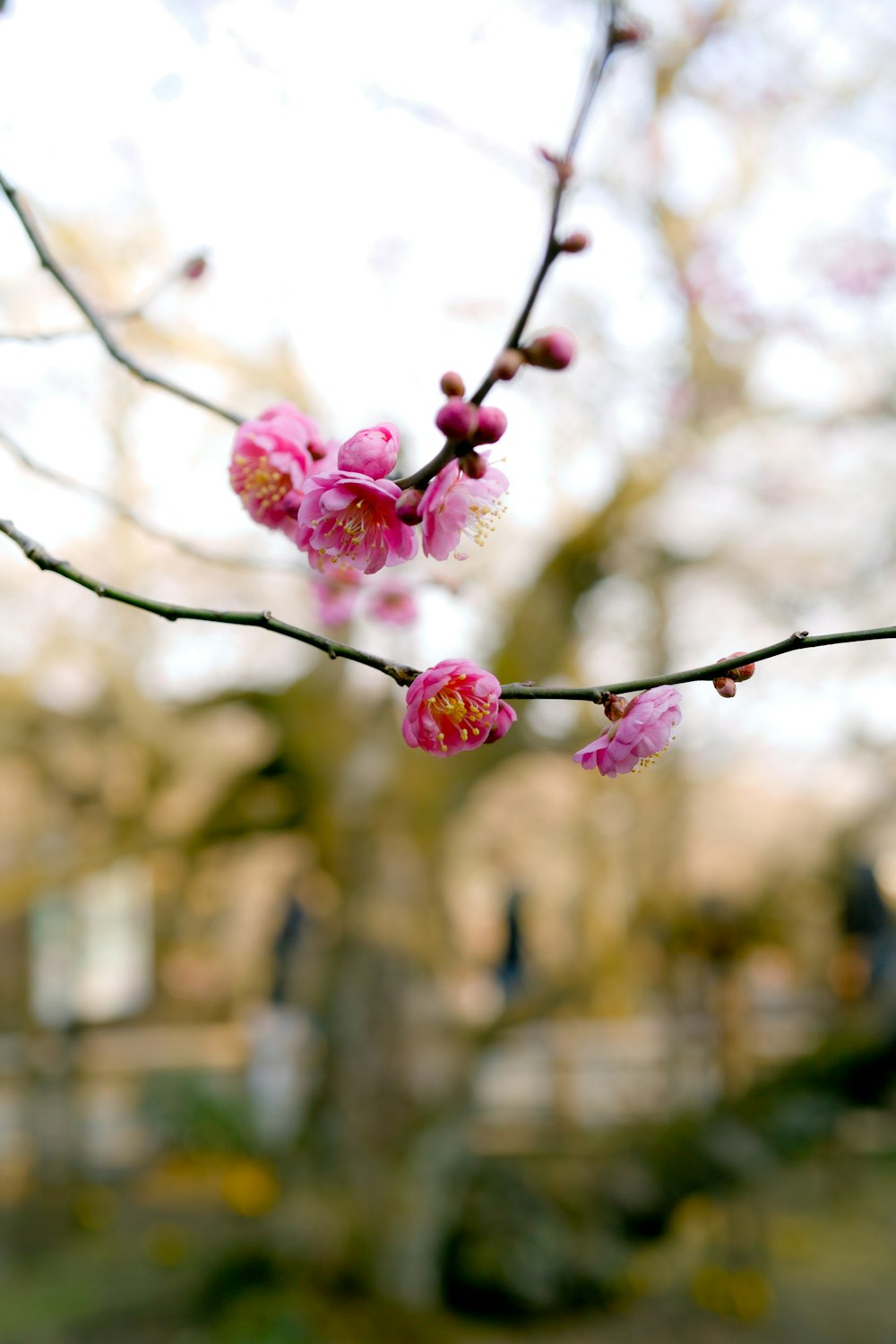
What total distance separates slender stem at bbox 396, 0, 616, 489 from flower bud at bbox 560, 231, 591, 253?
11 mm

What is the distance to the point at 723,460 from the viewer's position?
5184 mm

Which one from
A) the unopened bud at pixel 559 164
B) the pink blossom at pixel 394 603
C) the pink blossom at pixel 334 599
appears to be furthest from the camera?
the pink blossom at pixel 394 603

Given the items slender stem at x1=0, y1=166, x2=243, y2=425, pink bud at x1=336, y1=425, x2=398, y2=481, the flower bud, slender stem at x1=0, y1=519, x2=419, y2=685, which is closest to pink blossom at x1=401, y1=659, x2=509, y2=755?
slender stem at x1=0, y1=519, x2=419, y2=685

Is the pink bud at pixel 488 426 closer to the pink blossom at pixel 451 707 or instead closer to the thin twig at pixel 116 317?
the pink blossom at pixel 451 707

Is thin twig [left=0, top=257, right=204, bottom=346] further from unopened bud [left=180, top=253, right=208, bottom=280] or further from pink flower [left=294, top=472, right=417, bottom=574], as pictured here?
pink flower [left=294, top=472, right=417, bottom=574]

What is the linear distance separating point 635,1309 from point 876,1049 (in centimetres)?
146

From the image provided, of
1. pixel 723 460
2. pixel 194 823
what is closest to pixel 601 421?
pixel 723 460

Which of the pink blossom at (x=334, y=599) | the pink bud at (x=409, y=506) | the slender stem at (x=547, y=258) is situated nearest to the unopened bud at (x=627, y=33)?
the slender stem at (x=547, y=258)

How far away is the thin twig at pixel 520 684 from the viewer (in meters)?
0.67

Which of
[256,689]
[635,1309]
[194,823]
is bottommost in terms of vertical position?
[635,1309]

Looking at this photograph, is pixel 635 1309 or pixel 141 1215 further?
pixel 141 1215

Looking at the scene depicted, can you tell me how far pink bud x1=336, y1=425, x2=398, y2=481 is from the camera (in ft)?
2.51

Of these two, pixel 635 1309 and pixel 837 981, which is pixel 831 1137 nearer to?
pixel 635 1309

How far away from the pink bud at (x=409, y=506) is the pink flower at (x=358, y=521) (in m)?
0.01
